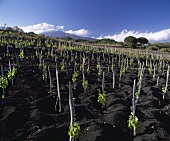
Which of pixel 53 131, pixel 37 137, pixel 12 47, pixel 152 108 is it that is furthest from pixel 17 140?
pixel 12 47

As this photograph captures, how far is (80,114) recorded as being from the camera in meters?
12.1

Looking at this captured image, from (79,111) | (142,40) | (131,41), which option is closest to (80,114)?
(79,111)

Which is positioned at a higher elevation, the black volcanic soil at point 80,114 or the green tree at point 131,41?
the green tree at point 131,41

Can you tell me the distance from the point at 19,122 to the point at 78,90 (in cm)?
662

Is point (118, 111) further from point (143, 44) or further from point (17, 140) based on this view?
point (143, 44)

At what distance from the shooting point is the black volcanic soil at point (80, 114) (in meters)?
9.74

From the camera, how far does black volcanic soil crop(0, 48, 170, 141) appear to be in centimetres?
974

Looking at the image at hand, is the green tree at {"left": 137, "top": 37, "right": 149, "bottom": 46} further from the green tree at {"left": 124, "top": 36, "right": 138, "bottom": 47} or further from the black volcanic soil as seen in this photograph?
the black volcanic soil

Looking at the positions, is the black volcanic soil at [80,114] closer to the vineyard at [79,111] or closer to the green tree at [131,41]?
the vineyard at [79,111]

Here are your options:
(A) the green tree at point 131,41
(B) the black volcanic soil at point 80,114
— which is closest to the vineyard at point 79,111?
(B) the black volcanic soil at point 80,114

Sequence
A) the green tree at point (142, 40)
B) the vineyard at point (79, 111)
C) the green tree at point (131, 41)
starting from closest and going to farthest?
the vineyard at point (79, 111)
the green tree at point (131, 41)
the green tree at point (142, 40)

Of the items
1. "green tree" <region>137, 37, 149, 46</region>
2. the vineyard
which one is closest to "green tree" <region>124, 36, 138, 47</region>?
"green tree" <region>137, 37, 149, 46</region>

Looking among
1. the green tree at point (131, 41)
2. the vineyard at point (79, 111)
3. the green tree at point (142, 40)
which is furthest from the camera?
the green tree at point (142, 40)

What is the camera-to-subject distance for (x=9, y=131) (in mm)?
9891
